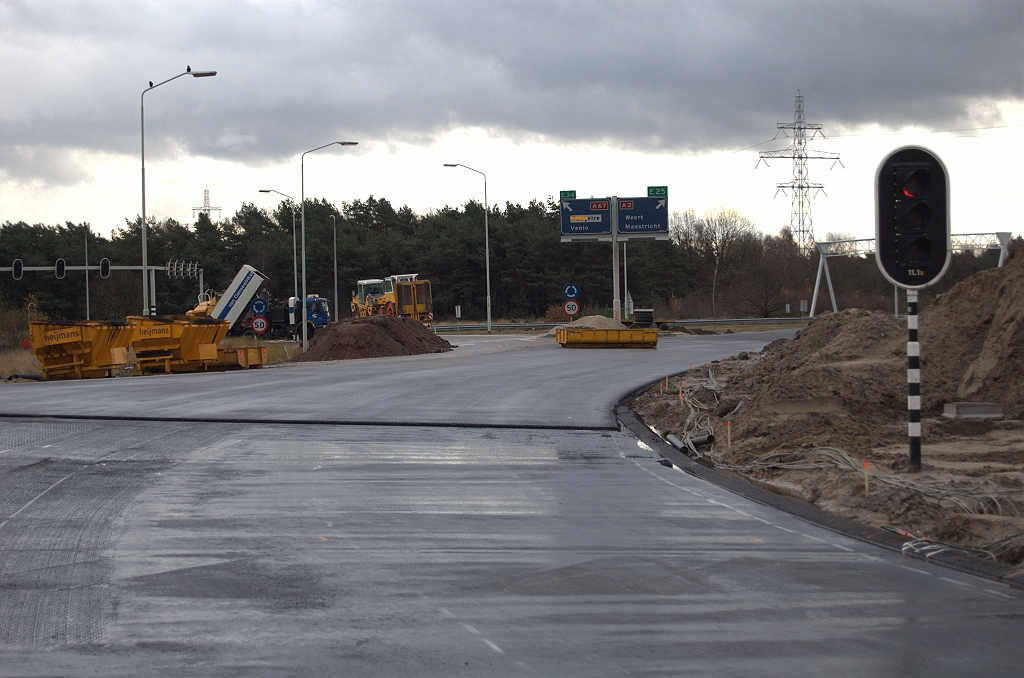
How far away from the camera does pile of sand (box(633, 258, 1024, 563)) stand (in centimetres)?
871

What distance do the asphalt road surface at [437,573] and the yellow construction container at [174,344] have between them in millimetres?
16823

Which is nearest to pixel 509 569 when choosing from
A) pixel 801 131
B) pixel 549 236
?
pixel 801 131

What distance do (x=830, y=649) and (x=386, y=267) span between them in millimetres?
89759

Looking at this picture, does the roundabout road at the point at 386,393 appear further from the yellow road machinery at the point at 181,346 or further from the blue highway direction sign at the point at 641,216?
the blue highway direction sign at the point at 641,216

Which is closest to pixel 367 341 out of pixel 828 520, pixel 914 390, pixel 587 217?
pixel 587 217

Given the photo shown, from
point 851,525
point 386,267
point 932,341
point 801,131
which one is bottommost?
point 851,525

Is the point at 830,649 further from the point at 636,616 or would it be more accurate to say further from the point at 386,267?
the point at 386,267

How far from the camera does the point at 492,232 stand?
90.4 m

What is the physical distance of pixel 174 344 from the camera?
98.1 feet

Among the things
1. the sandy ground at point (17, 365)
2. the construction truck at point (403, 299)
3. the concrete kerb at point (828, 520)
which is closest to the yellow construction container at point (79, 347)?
the sandy ground at point (17, 365)

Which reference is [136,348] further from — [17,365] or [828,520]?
[828,520]

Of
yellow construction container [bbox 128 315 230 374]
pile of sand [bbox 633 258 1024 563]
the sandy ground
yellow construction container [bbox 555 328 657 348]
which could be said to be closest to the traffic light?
pile of sand [bbox 633 258 1024 563]

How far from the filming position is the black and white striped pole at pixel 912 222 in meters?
9.88

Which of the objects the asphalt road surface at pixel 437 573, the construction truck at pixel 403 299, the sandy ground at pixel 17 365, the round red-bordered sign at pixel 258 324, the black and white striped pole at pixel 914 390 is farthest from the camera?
the construction truck at pixel 403 299
